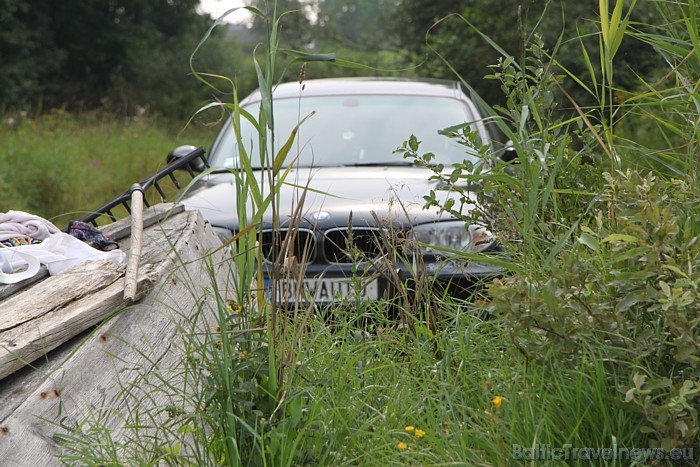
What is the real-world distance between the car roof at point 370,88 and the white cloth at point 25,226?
8.63 ft

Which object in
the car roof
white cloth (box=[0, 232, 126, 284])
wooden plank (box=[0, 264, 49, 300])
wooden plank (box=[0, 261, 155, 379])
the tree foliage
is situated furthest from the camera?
the tree foliage

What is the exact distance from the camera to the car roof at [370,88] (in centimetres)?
638

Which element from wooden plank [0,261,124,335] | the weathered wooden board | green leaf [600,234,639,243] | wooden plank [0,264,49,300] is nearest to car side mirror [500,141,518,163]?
green leaf [600,234,639,243]

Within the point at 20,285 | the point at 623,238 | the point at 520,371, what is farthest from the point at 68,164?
the point at 623,238

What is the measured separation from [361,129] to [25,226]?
2722mm

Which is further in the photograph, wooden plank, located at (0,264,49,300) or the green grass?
the green grass

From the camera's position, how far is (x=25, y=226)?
371 cm

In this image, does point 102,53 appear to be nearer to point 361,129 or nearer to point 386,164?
point 361,129

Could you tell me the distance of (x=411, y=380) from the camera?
2887 mm

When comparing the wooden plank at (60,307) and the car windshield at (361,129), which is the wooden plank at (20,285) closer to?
the wooden plank at (60,307)

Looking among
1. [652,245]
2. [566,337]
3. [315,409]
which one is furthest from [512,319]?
[315,409]

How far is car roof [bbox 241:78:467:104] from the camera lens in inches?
251

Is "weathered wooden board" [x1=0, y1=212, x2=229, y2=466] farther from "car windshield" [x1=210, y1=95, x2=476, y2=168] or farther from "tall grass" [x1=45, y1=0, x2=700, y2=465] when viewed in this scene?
"car windshield" [x1=210, y1=95, x2=476, y2=168]

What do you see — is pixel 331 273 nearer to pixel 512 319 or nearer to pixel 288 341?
pixel 288 341
